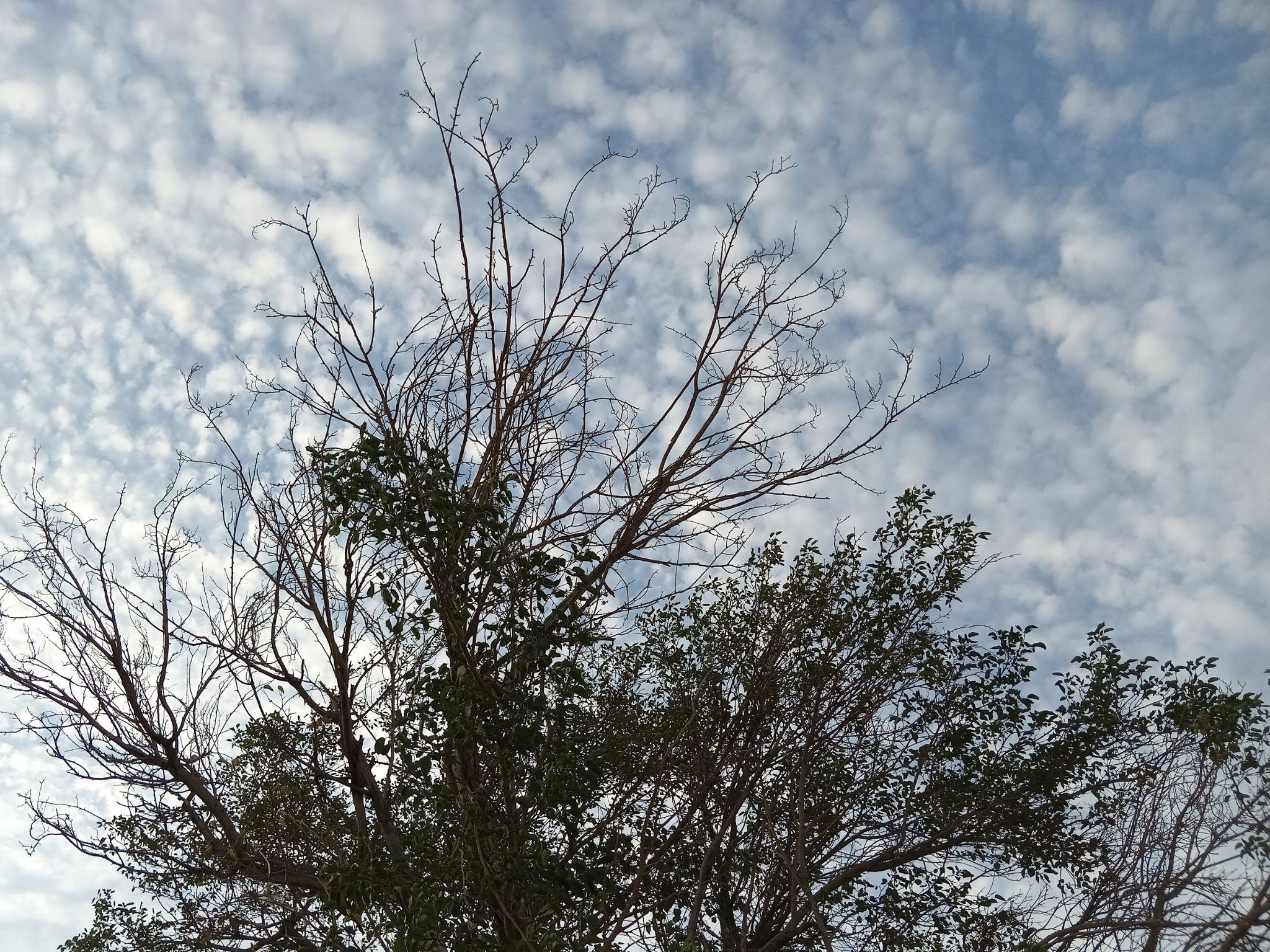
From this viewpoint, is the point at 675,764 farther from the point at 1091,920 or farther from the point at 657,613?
the point at 1091,920

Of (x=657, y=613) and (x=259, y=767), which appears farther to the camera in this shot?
(x=657, y=613)

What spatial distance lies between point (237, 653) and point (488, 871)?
119 inches

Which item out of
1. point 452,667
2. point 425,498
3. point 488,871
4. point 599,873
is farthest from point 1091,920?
point 425,498

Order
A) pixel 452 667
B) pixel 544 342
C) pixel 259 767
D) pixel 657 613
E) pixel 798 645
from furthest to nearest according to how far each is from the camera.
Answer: pixel 657 613
pixel 798 645
pixel 259 767
pixel 544 342
pixel 452 667

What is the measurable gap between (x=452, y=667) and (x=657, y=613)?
162 inches

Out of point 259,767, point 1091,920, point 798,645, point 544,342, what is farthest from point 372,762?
point 1091,920

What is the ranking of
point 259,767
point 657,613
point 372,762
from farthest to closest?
1. point 657,613
2. point 259,767
3. point 372,762

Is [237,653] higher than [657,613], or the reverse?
[657,613]

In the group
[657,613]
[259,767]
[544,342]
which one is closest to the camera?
[544,342]

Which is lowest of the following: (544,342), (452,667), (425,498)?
(452,667)

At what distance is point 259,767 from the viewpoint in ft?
23.5

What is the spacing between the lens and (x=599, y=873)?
4473 mm

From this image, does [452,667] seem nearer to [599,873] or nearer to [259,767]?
[599,873]

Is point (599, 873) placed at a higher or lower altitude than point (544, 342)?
lower
